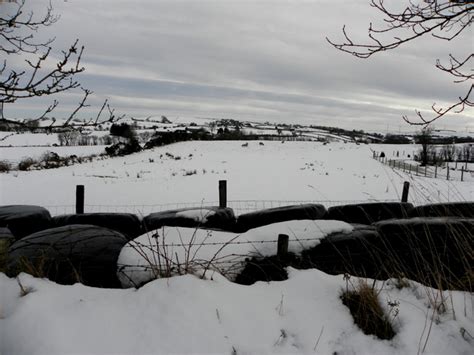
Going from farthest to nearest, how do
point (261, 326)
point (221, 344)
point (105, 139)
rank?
point (105, 139), point (261, 326), point (221, 344)

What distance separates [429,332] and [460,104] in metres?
1.64

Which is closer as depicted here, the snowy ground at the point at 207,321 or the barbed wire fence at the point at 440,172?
the snowy ground at the point at 207,321

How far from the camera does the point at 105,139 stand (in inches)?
2152

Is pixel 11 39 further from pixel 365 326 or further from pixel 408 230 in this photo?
pixel 408 230

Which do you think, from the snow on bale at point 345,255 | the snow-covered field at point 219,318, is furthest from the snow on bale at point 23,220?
the snow on bale at point 345,255

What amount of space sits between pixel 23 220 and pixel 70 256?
263cm

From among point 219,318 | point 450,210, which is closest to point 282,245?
point 219,318

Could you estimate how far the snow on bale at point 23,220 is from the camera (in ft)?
16.4

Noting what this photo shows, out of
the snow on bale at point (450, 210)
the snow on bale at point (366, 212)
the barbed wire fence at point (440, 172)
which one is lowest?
the barbed wire fence at point (440, 172)

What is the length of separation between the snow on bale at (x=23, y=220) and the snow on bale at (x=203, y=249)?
2.79m

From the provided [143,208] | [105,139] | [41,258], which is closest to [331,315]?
[41,258]

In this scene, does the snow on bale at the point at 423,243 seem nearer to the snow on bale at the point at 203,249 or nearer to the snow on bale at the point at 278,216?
the snow on bale at the point at 203,249

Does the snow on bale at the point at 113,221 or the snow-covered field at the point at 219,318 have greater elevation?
the snow-covered field at the point at 219,318

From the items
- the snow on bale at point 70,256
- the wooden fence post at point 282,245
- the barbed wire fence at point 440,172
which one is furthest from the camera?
the barbed wire fence at point 440,172
